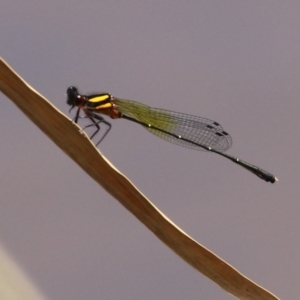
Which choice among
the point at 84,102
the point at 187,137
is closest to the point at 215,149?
the point at 187,137

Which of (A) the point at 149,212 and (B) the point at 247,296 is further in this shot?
(B) the point at 247,296

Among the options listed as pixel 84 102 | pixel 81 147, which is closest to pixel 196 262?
pixel 81 147

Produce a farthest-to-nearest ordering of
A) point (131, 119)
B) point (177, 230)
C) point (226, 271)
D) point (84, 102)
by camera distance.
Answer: point (131, 119) < point (84, 102) < point (226, 271) < point (177, 230)

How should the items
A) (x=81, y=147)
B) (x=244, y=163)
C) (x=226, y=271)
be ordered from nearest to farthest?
1. (x=81, y=147)
2. (x=226, y=271)
3. (x=244, y=163)

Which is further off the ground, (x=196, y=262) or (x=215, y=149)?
(x=215, y=149)

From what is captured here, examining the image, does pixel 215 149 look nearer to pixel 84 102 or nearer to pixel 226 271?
pixel 84 102

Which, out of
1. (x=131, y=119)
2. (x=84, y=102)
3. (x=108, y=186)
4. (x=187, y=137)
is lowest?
(x=108, y=186)

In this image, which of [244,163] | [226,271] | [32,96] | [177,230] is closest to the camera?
[32,96]

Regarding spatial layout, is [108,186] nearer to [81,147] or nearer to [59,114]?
[81,147]

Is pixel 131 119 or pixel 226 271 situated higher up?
pixel 131 119
